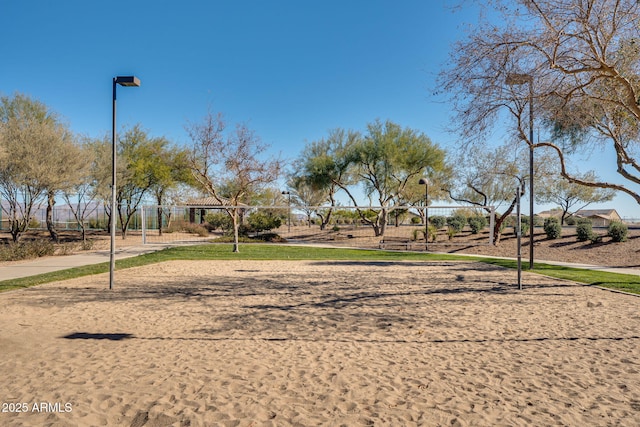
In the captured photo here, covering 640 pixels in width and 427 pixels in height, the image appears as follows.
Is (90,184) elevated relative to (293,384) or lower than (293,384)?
elevated

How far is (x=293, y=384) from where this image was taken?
3869 mm

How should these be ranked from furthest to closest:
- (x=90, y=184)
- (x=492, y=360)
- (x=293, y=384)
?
(x=90, y=184) < (x=492, y=360) < (x=293, y=384)

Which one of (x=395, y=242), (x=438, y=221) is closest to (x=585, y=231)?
(x=395, y=242)

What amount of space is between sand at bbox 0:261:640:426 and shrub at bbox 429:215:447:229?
25.6m

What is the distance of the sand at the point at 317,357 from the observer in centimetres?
331

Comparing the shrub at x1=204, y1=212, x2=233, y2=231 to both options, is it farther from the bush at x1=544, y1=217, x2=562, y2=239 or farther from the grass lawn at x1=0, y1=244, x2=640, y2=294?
the bush at x1=544, y1=217, x2=562, y2=239

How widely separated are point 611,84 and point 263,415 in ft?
34.3

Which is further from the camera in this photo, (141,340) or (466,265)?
(466,265)

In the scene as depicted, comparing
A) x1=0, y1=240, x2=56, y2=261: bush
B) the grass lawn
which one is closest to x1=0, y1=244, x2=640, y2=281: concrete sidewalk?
x1=0, y1=240, x2=56, y2=261: bush

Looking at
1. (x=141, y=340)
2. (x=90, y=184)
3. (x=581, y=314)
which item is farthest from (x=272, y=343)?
(x=90, y=184)

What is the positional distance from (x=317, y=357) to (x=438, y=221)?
104 feet

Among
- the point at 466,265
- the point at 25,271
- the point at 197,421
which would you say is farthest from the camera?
the point at 466,265

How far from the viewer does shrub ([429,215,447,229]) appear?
113ft

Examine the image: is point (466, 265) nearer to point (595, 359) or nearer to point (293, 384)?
point (595, 359)
